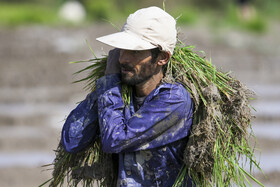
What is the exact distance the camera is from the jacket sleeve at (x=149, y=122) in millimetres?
2500

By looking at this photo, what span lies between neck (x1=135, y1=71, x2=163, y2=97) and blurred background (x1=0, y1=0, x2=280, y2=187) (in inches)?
115

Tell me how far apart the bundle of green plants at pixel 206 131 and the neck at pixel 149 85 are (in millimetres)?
36

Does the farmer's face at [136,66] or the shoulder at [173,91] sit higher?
the farmer's face at [136,66]

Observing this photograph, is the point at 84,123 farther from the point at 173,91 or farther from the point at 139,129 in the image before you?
the point at 173,91

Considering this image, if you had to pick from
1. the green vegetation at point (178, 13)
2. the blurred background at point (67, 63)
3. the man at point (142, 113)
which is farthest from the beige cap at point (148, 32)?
the green vegetation at point (178, 13)

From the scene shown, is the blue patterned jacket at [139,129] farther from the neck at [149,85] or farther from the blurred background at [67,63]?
the blurred background at [67,63]

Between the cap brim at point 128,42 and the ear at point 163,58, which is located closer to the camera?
the cap brim at point 128,42

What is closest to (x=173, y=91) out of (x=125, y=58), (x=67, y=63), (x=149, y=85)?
(x=149, y=85)

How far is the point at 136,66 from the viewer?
8.43 feet

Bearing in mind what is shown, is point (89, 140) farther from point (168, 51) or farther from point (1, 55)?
point (1, 55)

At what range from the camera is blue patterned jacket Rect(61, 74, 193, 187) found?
98.7 inches

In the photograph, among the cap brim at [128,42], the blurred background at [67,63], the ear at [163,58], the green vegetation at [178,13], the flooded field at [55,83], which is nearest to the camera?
the cap brim at [128,42]

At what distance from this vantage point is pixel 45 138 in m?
7.50

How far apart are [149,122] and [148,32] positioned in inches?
15.7
